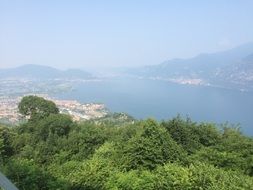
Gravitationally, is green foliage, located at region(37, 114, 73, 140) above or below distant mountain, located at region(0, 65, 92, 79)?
above

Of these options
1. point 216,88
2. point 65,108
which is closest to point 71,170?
point 65,108

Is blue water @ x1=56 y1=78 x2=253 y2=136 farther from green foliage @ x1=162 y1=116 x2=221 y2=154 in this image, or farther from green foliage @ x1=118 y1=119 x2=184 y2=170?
green foliage @ x1=118 y1=119 x2=184 y2=170

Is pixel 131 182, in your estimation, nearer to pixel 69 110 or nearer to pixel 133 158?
pixel 133 158

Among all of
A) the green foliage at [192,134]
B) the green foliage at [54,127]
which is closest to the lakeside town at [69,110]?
the green foliage at [54,127]

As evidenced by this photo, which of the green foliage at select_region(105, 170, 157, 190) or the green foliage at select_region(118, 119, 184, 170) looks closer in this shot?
the green foliage at select_region(105, 170, 157, 190)

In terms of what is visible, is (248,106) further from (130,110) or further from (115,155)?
(115,155)

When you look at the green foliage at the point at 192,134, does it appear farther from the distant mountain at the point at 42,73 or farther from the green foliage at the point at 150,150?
the distant mountain at the point at 42,73

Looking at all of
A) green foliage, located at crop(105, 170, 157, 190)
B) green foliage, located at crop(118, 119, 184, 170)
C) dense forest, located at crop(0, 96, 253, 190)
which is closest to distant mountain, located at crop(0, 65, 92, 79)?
dense forest, located at crop(0, 96, 253, 190)

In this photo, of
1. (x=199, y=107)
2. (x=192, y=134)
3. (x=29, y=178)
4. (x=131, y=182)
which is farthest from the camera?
(x=199, y=107)

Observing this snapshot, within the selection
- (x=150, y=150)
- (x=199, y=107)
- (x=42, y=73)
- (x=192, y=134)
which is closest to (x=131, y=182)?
(x=150, y=150)
